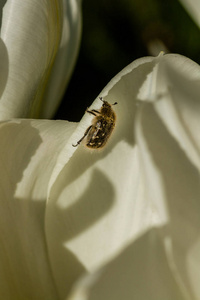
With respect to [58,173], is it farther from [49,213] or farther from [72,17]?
[72,17]

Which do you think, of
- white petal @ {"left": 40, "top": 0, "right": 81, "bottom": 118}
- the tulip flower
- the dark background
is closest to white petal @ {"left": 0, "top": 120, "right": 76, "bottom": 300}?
the tulip flower

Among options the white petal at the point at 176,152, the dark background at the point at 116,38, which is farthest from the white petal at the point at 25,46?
the dark background at the point at 116,38

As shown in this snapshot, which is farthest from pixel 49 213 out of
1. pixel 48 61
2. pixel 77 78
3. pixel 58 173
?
pixel 77 78

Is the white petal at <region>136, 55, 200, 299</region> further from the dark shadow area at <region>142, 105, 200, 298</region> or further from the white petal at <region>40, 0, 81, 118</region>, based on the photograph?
the white petal at <region>40, 0, 81, 118</region>

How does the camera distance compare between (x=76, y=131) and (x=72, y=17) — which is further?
(x=72, y=17)

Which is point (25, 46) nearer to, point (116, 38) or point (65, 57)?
point (65, 57)

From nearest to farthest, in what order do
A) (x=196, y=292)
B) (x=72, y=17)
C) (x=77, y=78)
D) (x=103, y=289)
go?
(x=103, y=289) → (x=196, y=292) → (x=72, y=17) → (x=77, y=78)
